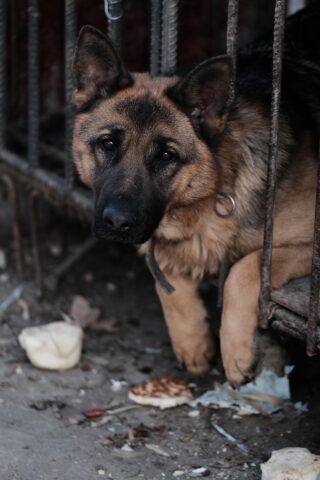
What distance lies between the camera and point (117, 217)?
322cm

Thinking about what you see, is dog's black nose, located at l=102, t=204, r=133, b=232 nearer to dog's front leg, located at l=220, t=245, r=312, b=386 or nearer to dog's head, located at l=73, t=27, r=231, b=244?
dog's head, located at l=73, t=27, r=231, b=244

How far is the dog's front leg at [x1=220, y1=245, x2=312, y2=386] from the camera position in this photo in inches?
134

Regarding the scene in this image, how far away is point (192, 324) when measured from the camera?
3771 millimetres

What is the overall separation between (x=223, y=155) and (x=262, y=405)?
1089 mm

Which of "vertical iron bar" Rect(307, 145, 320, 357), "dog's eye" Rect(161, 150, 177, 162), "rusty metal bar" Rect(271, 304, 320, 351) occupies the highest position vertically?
"dog's eye" Rect(161, 150, 177, 162)

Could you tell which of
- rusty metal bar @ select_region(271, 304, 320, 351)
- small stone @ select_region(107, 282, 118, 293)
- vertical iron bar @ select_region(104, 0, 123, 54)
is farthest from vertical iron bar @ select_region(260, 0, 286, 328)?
small stone @ select_region(107, 282, 118, 293)

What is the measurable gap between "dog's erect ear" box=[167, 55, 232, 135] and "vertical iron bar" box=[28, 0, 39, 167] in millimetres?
1296

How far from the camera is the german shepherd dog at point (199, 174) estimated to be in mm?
3359

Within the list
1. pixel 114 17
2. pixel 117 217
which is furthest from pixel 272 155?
pixel 114 17

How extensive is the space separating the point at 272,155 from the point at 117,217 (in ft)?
2.09

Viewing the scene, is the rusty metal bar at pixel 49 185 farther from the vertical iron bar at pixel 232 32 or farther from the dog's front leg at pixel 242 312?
the vertical iron bar at pixel 232 32

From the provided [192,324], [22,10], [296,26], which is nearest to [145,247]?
[192,324]

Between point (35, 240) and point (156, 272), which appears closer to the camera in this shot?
point (156, 272)

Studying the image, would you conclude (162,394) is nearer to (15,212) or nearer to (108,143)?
(108,143)
